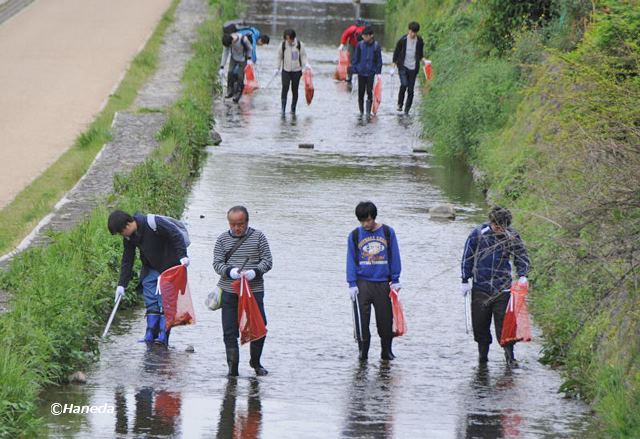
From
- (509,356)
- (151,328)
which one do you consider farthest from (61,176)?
(509,356)

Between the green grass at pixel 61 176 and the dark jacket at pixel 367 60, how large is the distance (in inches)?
165

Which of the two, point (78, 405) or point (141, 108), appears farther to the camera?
point (141, 108)

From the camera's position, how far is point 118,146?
65.8ft

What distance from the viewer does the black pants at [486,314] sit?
39.0 feet

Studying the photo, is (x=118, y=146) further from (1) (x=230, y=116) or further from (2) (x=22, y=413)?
(2) (x=22, y=413)

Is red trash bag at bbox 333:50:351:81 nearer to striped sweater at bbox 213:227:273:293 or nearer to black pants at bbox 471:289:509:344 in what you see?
black pants at bbox 471:289:509:344

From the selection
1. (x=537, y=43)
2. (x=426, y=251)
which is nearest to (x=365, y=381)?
(x=426, y=251)

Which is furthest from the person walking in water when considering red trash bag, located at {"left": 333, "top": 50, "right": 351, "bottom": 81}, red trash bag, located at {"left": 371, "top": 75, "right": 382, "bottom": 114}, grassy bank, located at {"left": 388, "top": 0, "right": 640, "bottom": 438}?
red trash bag, located at {"left": 333, "top": 50, "right": 351, "bottom": 81}

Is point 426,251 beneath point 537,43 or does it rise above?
beneath

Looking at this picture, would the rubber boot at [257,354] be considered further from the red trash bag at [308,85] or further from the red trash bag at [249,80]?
the red trash bag at [249,80]

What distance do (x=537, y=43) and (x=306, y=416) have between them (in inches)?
480

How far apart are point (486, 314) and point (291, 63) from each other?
14576 mm

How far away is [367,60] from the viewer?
25.5 m

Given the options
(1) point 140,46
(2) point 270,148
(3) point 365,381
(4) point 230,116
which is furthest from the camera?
(1) point 140,46
